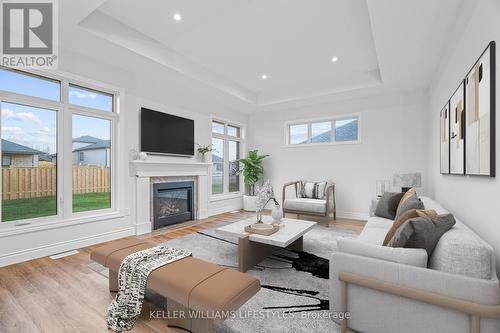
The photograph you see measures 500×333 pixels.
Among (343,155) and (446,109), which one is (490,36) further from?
(343,155)

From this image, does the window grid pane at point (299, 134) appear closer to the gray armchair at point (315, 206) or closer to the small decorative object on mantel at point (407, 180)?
the gray armchair at point (315, 206)

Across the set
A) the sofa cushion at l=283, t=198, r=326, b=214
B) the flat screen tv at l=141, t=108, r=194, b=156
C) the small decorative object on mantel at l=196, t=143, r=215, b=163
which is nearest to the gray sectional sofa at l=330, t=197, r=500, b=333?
the sofa cushion at l=283, t=198, r=326, b=214

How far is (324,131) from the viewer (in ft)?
18.3

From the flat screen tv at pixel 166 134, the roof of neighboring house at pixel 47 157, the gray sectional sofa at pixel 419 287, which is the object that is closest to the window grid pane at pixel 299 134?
the flat screen tv at pixel 166 134

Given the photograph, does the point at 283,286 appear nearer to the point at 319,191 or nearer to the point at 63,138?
the point at 319,191

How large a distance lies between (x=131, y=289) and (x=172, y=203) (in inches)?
118

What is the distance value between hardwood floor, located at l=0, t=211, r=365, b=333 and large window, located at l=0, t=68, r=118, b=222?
0.76 metres

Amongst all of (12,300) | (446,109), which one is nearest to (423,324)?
(446,109)

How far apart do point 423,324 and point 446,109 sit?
258 cm

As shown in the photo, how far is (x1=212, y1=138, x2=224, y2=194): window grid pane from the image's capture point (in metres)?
5.74

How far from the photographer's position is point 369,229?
263 centimetres

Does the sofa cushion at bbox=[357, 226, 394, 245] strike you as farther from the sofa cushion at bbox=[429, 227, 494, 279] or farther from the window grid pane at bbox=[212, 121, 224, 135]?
the window grid pane at bbox=[212, 121, 224, 135]

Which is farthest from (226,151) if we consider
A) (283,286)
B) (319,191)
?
(283,286)

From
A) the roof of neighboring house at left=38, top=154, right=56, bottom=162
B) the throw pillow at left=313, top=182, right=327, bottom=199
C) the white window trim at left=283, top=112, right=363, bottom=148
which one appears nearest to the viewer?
the roof of neighboring house at left=38, top=154, right=56, bottom=162
